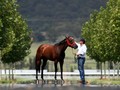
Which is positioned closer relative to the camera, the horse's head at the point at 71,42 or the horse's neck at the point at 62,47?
the horse's head at the point at 71,42

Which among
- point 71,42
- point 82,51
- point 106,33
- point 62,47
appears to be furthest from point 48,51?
point 106,33

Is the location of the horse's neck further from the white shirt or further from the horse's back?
the white shirt

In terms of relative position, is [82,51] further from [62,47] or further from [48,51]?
[48,51]

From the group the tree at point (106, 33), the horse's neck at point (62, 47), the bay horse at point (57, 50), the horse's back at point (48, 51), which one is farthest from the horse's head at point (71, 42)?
the tree at point (106, 33)

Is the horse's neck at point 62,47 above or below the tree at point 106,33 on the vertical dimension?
below

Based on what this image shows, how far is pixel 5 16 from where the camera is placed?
1673 inches

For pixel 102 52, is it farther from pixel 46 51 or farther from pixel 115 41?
pixel 46 51

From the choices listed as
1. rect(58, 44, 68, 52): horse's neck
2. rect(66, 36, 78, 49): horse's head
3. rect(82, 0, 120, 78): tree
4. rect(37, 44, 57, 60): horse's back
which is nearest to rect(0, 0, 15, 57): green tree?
rect(82, 0, 120, 78): tree

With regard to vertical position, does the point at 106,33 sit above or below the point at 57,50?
above

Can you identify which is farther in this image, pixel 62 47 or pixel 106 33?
pixel 106 33

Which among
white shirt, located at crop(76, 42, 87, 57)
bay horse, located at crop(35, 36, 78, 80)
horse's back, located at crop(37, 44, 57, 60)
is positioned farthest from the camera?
horse's back, located at crop(37, 44, 57, 60)

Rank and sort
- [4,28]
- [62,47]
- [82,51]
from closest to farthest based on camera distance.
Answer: [82,51]
[62,47]
[4,28]

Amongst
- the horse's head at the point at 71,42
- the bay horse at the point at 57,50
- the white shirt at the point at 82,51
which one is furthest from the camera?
the bay horse at the point at 57,50

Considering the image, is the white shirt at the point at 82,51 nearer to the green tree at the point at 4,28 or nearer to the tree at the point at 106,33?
the tree at the point at 106,33
